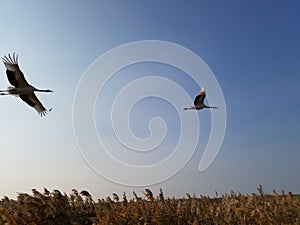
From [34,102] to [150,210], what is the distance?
26.9 ft

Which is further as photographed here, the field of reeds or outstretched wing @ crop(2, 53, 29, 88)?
outstretched wing @ crop(2, 53, 29, 88)

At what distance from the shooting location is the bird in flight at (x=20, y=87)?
36.7ft

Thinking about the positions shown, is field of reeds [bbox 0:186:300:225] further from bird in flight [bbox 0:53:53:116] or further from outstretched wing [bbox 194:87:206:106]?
outstretched wing [bbox 194:87:206:106]

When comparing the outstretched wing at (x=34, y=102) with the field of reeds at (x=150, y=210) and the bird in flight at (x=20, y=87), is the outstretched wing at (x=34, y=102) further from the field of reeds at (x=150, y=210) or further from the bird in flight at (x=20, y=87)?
the field of reeds at (x=150, y=210)

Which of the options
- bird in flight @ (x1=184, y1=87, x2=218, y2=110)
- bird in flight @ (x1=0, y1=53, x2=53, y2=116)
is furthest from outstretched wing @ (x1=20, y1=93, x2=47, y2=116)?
bird in flight @ (x1=184, y1=87, x2=218, y2=110)

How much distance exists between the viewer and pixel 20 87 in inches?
468

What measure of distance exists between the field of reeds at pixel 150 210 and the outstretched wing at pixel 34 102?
597 cm

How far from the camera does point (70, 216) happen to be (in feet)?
21.0

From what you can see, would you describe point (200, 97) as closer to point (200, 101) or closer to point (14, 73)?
point (200, 101)

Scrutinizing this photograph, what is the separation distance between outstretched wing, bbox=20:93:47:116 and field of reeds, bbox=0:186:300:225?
5968 millimetres

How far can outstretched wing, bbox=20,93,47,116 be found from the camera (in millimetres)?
12493

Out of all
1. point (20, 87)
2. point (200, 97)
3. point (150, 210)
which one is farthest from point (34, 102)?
point (150, 210)

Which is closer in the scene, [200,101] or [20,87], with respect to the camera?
[20,87]


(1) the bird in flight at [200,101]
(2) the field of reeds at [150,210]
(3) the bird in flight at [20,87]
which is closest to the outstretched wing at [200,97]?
(1) the bird in flight at [200,101]
